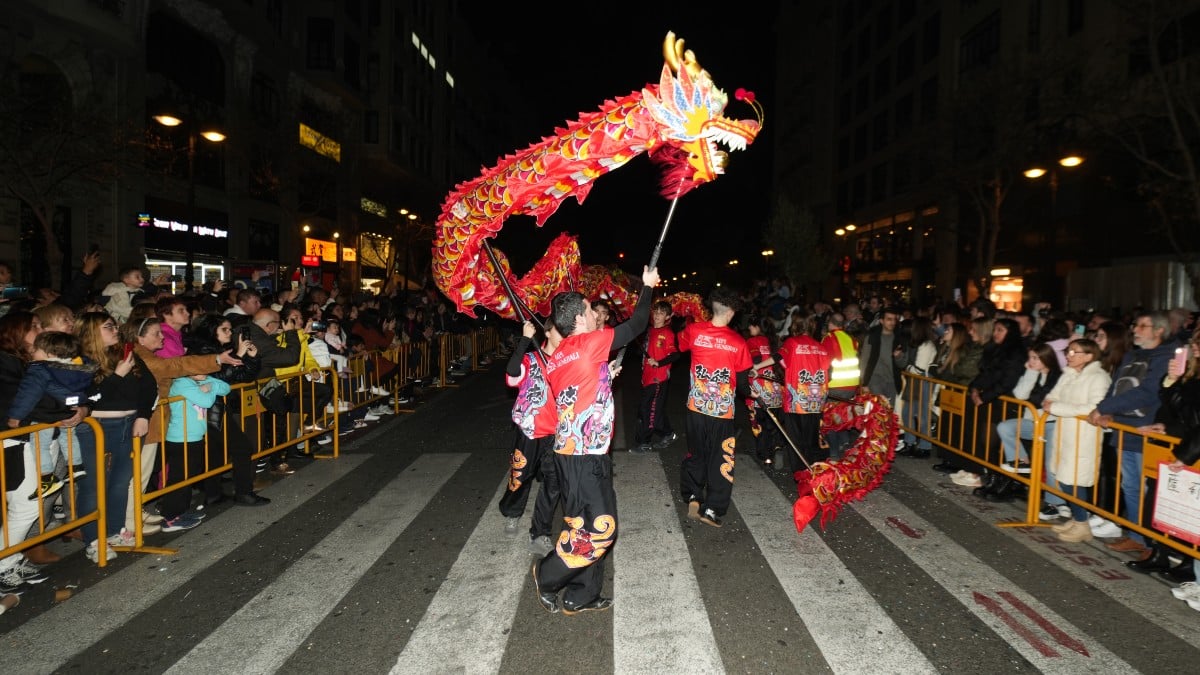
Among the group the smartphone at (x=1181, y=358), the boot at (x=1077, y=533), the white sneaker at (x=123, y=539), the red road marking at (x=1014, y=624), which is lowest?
the white sneaker at (x=123, y=539)

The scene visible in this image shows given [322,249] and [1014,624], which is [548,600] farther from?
[322,249]

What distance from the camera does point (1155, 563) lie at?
5.11 meters

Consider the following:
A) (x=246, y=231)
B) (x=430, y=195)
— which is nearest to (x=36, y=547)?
(x=246, y=231)

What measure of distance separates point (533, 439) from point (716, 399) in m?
Answer: 1.64

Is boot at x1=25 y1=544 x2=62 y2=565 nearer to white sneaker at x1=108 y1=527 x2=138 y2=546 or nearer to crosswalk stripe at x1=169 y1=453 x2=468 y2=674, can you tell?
white sneaker at x1=108 y1=527 x2=138 y2=546

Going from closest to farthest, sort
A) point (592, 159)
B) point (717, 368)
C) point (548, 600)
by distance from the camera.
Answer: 1. point (548, 600)
2. point (592, 159)
3. point (717, 368)

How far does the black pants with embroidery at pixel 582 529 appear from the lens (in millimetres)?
4223

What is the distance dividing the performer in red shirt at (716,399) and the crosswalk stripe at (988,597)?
146 cm

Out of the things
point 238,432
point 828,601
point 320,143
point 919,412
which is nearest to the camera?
point 828,601

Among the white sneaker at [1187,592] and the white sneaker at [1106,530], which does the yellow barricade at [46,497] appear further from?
the white sneaker at [1106,530]

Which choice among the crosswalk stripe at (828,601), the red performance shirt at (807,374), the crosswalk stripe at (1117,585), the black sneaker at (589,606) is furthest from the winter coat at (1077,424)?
the black sneaker at (589,606)

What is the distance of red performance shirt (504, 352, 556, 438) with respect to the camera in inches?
215

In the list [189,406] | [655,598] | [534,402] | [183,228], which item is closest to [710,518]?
[655,598]

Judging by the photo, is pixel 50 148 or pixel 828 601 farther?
pixel 50 148
